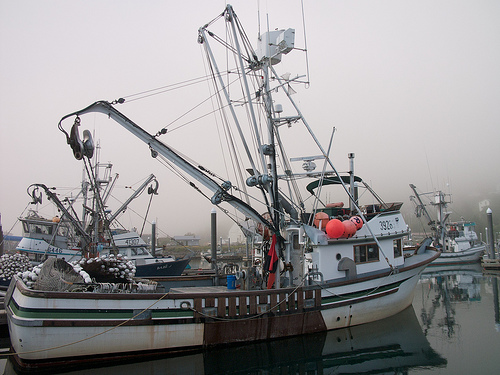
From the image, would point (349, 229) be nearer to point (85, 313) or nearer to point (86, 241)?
point (85, 313)

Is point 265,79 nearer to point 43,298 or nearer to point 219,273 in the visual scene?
point 219,273

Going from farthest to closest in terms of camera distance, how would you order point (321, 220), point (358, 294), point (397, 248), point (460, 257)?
point (460, 257) → point (397, 248) → point (321, 220) → point (358, 294)

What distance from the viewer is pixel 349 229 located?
11578 millimetres

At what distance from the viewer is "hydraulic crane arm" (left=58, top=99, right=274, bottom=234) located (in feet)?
32.9

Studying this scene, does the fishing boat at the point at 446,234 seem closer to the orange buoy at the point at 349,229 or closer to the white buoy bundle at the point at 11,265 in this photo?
the orange buoy at the point at 349,229

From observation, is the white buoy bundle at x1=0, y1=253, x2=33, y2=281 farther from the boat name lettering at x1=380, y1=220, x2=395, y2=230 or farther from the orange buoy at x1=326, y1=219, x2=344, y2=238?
Answer: the boat name lettering at x1=380, y1=220, x2=395, y2=230

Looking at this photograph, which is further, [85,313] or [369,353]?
[369,353]

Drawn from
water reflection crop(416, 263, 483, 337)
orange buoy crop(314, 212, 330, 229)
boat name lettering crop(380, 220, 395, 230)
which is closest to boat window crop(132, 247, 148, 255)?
orange buoy crop(314, 212, 330, 229)

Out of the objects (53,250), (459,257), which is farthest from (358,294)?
(459,257)

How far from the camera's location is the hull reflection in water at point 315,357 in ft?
29.7

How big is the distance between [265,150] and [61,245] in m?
17.5

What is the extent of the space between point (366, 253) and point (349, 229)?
5.93 feet

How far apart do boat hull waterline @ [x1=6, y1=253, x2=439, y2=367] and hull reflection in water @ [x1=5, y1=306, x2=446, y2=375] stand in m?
0.29

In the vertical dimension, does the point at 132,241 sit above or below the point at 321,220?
below
